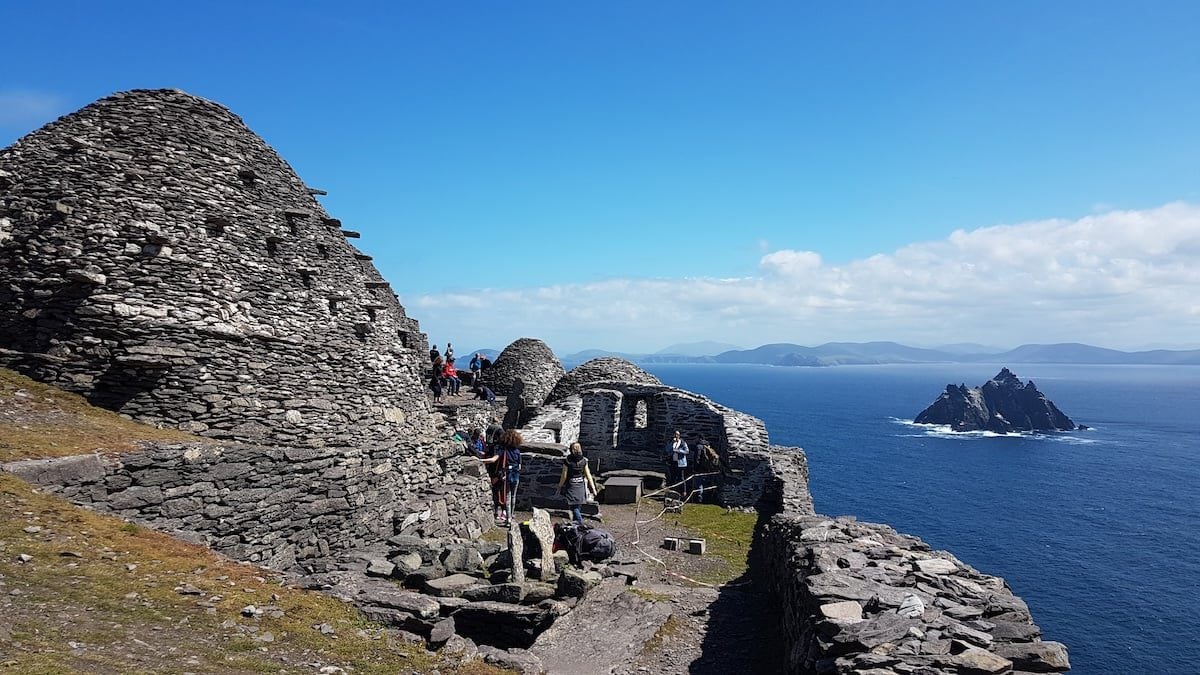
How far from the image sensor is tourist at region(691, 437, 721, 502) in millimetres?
22969

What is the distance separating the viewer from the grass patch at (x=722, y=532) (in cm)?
1462

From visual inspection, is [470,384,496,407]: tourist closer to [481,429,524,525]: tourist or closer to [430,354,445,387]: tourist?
[430,354,445,387]: tourist

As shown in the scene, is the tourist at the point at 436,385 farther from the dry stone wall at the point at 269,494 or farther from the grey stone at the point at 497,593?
the grey stone at the point at 497,593

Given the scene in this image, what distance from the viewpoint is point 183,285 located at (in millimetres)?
13320

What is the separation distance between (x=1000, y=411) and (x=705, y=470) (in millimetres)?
132268

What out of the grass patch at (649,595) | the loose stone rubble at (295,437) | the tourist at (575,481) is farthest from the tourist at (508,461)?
the grass patch at (649,595)

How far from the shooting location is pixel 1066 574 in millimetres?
43906

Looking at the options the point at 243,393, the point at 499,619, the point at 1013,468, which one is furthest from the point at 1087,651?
the point at 1013,468

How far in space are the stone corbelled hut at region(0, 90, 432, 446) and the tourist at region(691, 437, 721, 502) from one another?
10984mm

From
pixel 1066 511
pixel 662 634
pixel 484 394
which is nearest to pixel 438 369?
pixel 484 394

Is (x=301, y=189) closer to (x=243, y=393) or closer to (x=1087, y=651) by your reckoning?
(x=243, y=393)

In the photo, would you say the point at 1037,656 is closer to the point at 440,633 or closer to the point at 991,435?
the point at 440,633

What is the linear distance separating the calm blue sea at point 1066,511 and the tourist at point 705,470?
22641mm

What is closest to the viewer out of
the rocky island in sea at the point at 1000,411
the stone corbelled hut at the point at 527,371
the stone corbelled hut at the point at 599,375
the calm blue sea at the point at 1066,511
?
the stone corbelled hut at the point at 599,375
